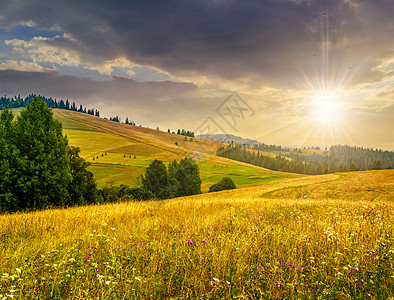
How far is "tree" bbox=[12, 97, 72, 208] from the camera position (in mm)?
25359

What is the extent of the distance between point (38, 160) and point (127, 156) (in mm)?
88215

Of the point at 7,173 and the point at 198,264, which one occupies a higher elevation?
the point at 198,264

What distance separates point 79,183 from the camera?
127 ft

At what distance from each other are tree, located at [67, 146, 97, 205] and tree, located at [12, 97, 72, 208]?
9558 mm

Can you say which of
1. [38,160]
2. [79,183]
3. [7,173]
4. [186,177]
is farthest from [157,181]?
[7,173]

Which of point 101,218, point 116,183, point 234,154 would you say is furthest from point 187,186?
point 234,154

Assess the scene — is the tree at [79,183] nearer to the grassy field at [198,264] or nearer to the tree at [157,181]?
the tree at [157,181]

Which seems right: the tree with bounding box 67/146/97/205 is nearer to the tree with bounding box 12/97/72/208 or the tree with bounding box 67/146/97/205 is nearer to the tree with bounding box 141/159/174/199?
the tree with bounding box 12/97/72/208

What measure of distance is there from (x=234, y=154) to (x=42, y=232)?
175 metres

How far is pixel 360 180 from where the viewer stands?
26.2 m

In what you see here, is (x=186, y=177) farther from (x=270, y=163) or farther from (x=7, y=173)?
(x=270, y=163)

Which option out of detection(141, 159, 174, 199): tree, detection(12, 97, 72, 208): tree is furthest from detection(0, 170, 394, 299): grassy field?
detection(141, 159, 174, 199): tree

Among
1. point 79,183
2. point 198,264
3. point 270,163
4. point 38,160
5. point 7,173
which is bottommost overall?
→ point 79,183

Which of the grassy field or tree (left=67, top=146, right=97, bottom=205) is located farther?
tree (left=67, top=146, right=97, bottom=205)
